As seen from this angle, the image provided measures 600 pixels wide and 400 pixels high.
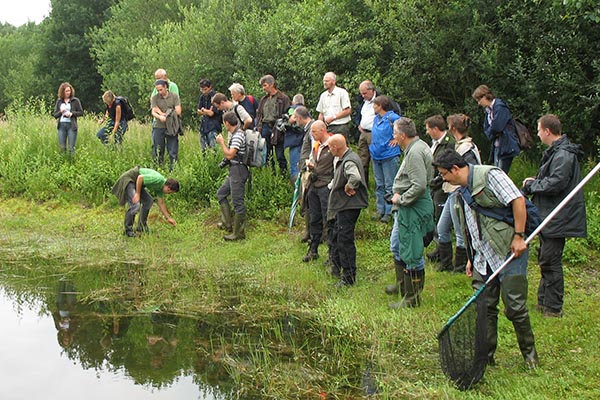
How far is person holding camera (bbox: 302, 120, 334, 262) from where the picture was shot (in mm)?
8719

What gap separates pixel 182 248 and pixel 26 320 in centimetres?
325

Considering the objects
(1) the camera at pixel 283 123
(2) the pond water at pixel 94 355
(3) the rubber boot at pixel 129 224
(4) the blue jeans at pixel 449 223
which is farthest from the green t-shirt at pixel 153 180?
(4) the blue jeans at pixel 449 223

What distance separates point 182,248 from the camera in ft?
34.1

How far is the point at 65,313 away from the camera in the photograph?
297 inches

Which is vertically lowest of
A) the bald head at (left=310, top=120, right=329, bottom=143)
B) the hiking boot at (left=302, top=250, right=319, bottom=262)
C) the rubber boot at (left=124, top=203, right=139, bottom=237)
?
the hiking boot at (left=302, top=250, right=319, bottom=262)

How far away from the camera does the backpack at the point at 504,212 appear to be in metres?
5.49

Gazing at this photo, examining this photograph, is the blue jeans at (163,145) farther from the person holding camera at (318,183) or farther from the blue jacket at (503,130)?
the blue jacket at (503,130)

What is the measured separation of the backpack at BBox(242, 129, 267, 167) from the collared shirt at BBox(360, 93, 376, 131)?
167 cm

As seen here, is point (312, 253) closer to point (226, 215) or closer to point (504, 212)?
point (226, 215)

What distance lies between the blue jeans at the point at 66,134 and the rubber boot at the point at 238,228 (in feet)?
16.1

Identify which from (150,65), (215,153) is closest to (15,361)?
(215,153)

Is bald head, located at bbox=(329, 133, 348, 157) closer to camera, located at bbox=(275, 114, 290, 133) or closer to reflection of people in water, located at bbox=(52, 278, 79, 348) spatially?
camera, located at bbox=(275, 114, 290, 133)

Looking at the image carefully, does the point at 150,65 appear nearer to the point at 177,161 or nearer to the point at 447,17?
the point at 177,161

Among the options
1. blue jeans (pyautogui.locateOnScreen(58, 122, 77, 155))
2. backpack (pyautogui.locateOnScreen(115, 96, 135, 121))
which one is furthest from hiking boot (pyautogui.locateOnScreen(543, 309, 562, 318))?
blue jeans (pyautogui.locateOnScreen(58, 122, 77, 155))
